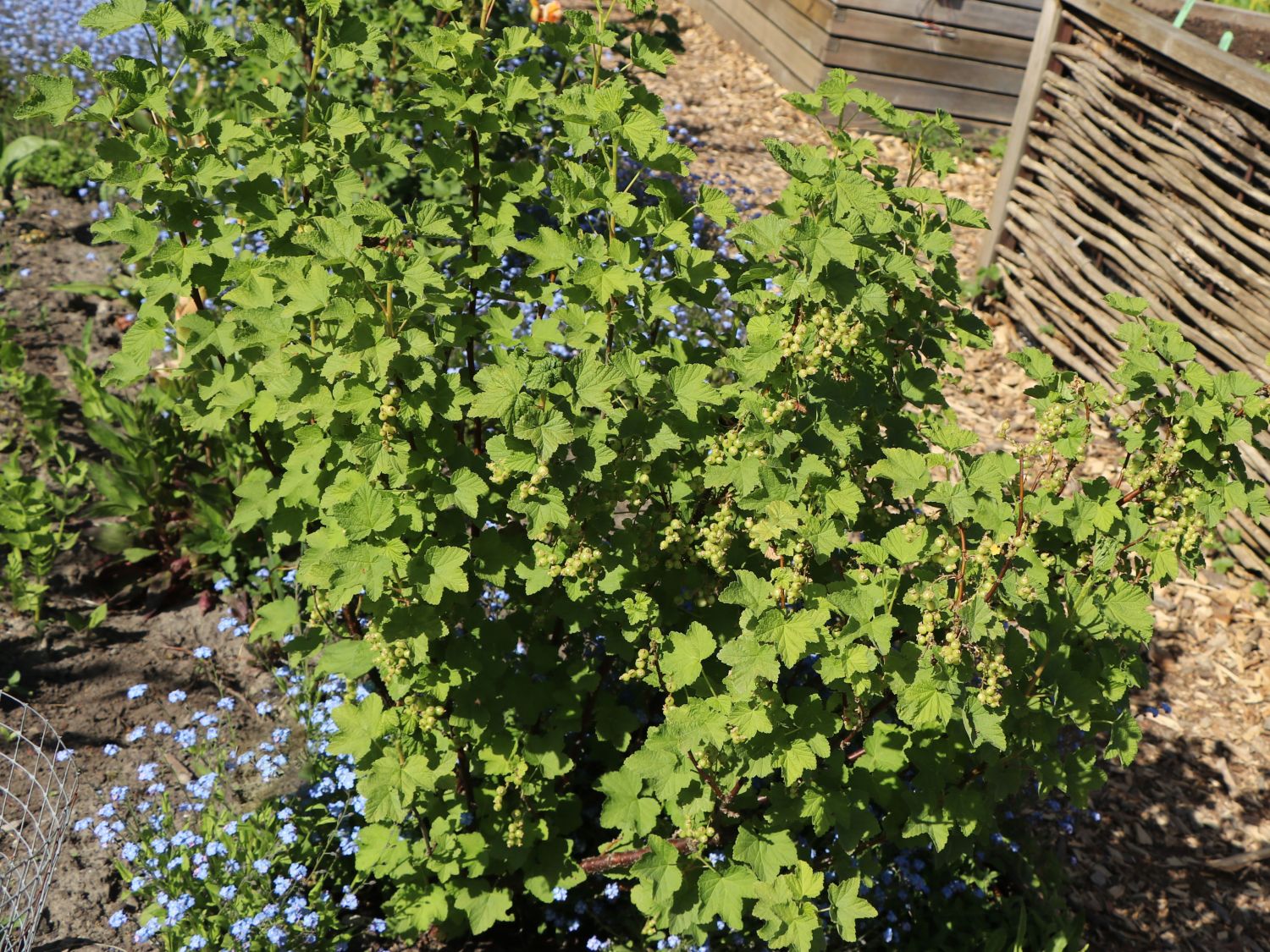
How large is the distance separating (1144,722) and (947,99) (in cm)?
539

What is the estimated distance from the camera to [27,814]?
274 centimetres

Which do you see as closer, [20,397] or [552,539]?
[552,539]

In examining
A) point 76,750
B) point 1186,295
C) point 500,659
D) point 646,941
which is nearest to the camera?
point 500,659

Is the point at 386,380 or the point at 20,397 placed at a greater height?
the point at 386,380

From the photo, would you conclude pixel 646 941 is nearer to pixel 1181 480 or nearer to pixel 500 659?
pixel 500 659

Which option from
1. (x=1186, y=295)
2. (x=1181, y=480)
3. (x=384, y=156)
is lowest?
(x=1186, y=295)

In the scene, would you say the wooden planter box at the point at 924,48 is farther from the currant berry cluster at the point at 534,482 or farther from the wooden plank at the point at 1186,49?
the currant berry cluster at the point at 534,482

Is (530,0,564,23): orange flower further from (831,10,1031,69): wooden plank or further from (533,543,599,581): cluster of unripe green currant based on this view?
(831,10,1031,69): wooden plank

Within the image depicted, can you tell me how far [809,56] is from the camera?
7926mm

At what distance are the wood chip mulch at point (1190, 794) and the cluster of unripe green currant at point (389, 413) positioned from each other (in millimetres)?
1959

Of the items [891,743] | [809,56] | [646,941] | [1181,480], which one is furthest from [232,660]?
[809,56]

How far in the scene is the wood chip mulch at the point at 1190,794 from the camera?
3.44 m

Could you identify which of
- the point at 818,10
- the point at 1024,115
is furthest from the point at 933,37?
the point at 1024,115

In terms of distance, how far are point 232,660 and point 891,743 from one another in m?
2.23
